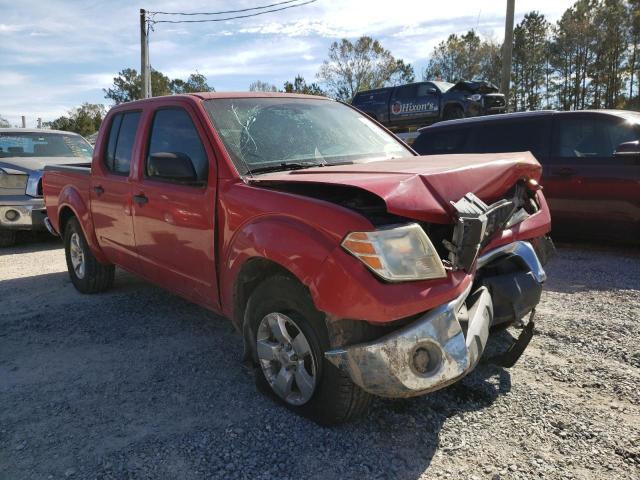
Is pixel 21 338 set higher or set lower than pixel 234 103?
lower

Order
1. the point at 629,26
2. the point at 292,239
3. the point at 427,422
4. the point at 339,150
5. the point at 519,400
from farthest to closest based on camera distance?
1. the point at 629,26
2. the point at 339,150
3. the point at 519,400
4. the point at 427,422
5. the point at 292,239

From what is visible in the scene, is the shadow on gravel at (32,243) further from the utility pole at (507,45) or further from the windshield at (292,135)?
the utility pole at (507,45)

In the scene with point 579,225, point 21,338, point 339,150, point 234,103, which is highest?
point 234,103

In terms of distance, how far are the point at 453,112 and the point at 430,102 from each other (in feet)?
2.44

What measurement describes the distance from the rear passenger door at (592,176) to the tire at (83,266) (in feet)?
17.3

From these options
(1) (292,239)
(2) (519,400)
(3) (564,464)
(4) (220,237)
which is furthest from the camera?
(4) (220,237)

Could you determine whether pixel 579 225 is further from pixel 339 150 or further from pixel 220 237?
pixel 220 237

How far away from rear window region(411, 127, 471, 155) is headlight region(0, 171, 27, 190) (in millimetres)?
6020

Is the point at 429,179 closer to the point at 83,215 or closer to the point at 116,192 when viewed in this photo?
the point at 116,192

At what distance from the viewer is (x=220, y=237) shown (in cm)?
311

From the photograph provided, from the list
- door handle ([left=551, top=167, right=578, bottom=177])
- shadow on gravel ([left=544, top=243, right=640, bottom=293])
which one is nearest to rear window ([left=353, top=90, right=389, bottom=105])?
door handle ([left=551, top=167, right=578, bottom=177])

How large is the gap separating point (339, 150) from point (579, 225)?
4.12 metres

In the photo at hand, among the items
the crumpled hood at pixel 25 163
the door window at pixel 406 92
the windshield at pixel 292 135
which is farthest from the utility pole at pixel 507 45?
the windshield at pixel 292 135

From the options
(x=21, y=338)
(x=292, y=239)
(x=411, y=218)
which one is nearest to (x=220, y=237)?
(x=292, y=239)
